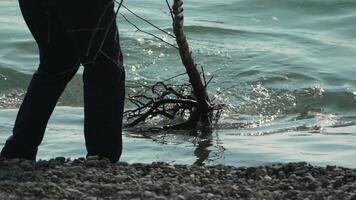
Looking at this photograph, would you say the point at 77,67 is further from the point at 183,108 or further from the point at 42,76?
the point at 183,108

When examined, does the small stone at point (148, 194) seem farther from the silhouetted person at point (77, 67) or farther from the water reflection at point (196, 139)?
the water reflection at point (196, 139)

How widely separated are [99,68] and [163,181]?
32.2 inches

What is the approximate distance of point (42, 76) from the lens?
612 centimetres

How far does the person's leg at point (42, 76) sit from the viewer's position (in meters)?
6.05

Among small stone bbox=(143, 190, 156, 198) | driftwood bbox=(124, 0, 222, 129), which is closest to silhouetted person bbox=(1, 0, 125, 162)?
small stone bbox=(143, 190, 156, 198)

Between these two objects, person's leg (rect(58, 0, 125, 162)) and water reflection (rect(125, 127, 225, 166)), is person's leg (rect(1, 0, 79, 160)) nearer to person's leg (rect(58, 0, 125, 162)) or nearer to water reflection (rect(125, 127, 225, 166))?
person's leg (rect(58, 0, 125, 162))

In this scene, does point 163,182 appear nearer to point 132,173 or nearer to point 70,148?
point 132,173

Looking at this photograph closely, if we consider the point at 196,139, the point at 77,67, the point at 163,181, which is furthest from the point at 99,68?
the point at 196,139

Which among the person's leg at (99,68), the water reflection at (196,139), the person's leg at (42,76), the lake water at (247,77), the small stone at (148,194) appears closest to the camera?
the small stone at (148,194)

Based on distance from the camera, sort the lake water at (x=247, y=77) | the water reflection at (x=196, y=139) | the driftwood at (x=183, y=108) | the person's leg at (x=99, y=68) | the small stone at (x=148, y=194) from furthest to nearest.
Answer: the driftwood at (x=183, y=108) < the lake water at (x=247, y=77) < the water reflection at (x=196, y=139) < the person's leg at (x=99, y=68) < the small stone at (x=148, y=194)

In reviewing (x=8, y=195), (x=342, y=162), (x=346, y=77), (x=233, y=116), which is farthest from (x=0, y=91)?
(x=8, y=195)

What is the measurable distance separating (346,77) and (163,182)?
7059 millimetres

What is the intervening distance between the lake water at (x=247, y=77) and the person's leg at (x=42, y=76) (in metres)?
1.81

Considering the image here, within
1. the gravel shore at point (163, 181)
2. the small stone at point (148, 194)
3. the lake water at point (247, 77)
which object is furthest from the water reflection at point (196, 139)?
the small stone at point (148, 194)
